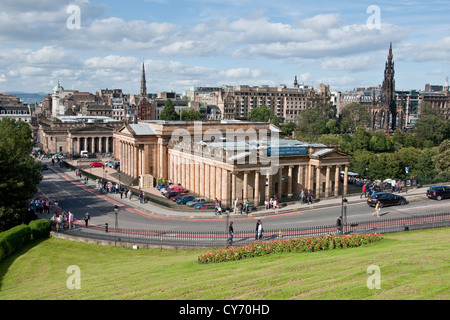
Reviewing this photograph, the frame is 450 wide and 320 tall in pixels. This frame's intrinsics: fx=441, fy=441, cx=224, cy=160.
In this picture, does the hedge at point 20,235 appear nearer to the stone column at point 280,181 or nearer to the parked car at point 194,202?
the parked car at point 194,202

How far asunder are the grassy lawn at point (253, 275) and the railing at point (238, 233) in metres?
2.40

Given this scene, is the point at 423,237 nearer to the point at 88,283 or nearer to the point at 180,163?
the point at 88,283

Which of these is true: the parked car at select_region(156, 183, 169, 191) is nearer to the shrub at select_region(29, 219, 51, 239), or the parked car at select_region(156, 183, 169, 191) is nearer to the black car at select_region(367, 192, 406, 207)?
the shrub at select_region(29, 219, 51, 239)

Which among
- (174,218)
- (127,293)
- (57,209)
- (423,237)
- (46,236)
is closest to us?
(127,293)

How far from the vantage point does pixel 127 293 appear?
2406 cm

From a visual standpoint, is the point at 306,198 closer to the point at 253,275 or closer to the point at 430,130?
the point at 253,275

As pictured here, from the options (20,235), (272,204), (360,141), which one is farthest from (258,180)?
(360,141)

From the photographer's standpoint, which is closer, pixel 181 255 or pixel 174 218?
pixel 181 255

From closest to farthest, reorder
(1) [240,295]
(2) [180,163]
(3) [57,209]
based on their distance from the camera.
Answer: (1) [240,295], (3) [57,209], (2) [180,163]

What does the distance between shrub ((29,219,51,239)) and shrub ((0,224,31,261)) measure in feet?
2.41

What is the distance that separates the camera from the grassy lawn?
2119 centimetres
